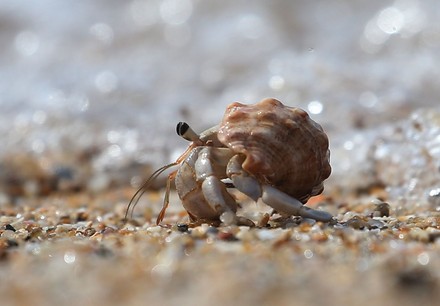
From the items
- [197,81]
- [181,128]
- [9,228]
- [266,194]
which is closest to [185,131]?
[181,128]

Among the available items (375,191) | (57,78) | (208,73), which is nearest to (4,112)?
(57,78)

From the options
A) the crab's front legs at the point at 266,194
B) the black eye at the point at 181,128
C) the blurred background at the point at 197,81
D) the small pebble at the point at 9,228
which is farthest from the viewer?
the blurred background at the point at 197,81

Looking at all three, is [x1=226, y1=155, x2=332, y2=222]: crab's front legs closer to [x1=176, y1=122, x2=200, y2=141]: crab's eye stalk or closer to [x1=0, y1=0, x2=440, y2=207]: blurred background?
[x1=176, y1=122, x2=200, y2=141]: crab's eye stalk

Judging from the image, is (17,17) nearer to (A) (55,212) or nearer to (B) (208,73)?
(B) (208,73)

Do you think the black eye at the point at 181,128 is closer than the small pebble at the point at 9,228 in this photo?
Yes

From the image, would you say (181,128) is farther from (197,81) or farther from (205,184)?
(197,81)

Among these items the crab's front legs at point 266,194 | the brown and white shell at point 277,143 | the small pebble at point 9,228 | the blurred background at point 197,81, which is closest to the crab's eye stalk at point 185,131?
the brown and white shell at point 277,143

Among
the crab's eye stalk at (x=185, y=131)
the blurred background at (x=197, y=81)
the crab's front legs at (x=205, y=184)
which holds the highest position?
the blurred background at (x=197, y=81)

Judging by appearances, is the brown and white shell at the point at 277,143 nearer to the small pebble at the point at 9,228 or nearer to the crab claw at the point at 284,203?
the crab claw at the point at 284,203

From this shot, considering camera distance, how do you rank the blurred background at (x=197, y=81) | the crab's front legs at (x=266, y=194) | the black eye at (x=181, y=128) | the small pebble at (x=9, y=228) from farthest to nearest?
1. the blurred background at (x=197, y=81)
2. the small pebble at (x=9, y=228)
3. the black eye at (x=181, y=128)
4. the crab's front legs at (x=266, y=194)
